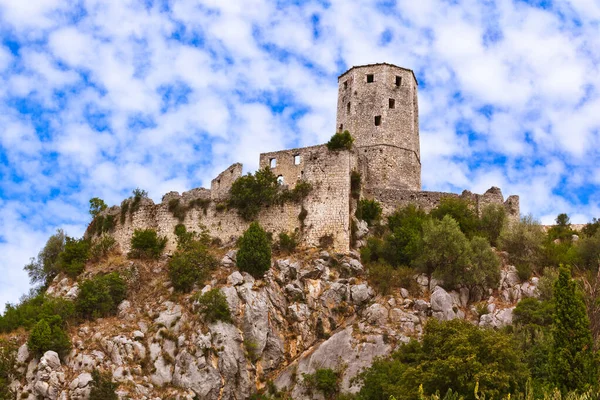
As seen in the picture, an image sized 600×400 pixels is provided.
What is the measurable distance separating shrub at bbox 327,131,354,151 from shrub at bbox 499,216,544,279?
11.2 m

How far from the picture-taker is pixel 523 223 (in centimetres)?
4978

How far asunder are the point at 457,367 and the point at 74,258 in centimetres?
2760

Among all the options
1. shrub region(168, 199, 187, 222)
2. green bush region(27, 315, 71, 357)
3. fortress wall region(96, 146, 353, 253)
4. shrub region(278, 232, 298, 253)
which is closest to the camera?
green bush region(27, 315, 71, 357)

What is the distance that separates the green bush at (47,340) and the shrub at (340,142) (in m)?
20.1

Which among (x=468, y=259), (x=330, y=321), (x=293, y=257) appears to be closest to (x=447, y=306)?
(x=468, y=259)

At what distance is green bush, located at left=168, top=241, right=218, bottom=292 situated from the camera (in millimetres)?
44250

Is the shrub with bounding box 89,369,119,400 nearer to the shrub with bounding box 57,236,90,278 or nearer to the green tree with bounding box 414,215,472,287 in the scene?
the shrub with bounding box 57,236,90,278

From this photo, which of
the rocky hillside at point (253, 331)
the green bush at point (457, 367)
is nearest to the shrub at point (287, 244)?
the rocky hillside at point (253, 331)

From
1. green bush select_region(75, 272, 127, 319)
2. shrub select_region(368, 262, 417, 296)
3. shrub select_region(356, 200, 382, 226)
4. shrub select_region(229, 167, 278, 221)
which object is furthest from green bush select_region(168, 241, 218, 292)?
shrub select_region(356, 200, 382, 226)

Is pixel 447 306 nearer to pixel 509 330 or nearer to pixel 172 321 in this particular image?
pixel 509 330

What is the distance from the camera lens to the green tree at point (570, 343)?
103ft

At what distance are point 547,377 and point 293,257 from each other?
17.1 m

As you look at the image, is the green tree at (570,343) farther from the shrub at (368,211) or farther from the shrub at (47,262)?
the shrub at (47,262)

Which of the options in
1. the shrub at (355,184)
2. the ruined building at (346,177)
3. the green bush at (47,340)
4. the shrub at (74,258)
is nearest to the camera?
the green bush at (47,340)
